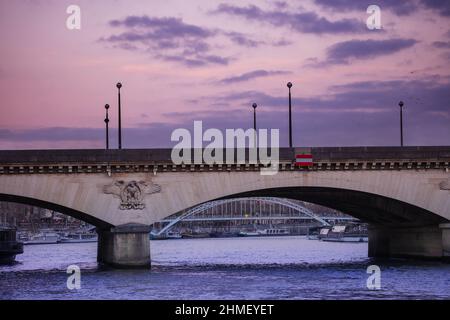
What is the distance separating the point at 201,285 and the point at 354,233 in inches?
5389

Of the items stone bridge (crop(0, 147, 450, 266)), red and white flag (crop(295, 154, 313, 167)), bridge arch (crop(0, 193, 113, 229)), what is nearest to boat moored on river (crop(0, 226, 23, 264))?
stone bridge (crop(0, 147, 450, 266))

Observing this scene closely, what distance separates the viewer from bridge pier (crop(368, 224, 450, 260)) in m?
74.6

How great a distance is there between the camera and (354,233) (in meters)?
194

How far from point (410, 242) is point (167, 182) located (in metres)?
22.1

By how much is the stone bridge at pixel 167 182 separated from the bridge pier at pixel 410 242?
36 centimetres

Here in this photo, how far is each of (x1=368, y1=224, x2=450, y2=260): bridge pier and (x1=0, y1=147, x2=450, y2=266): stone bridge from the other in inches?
14.2

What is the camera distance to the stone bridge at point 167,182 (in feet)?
223

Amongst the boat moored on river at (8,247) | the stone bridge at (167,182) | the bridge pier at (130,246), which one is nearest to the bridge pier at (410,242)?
the stone bridge at (167,182)

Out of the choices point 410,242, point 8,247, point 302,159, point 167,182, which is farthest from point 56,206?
point 410,242

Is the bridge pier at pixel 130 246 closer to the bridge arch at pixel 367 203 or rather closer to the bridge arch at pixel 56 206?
the bridge arch at pixel 56 206

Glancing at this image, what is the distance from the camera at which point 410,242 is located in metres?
80.9

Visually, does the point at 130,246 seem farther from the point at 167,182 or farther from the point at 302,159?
the point at 302,159

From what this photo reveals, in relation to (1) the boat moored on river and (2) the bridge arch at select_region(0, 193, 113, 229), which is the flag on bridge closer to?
(2) the bridge arch at select_region(0, 193, 113, 229)
